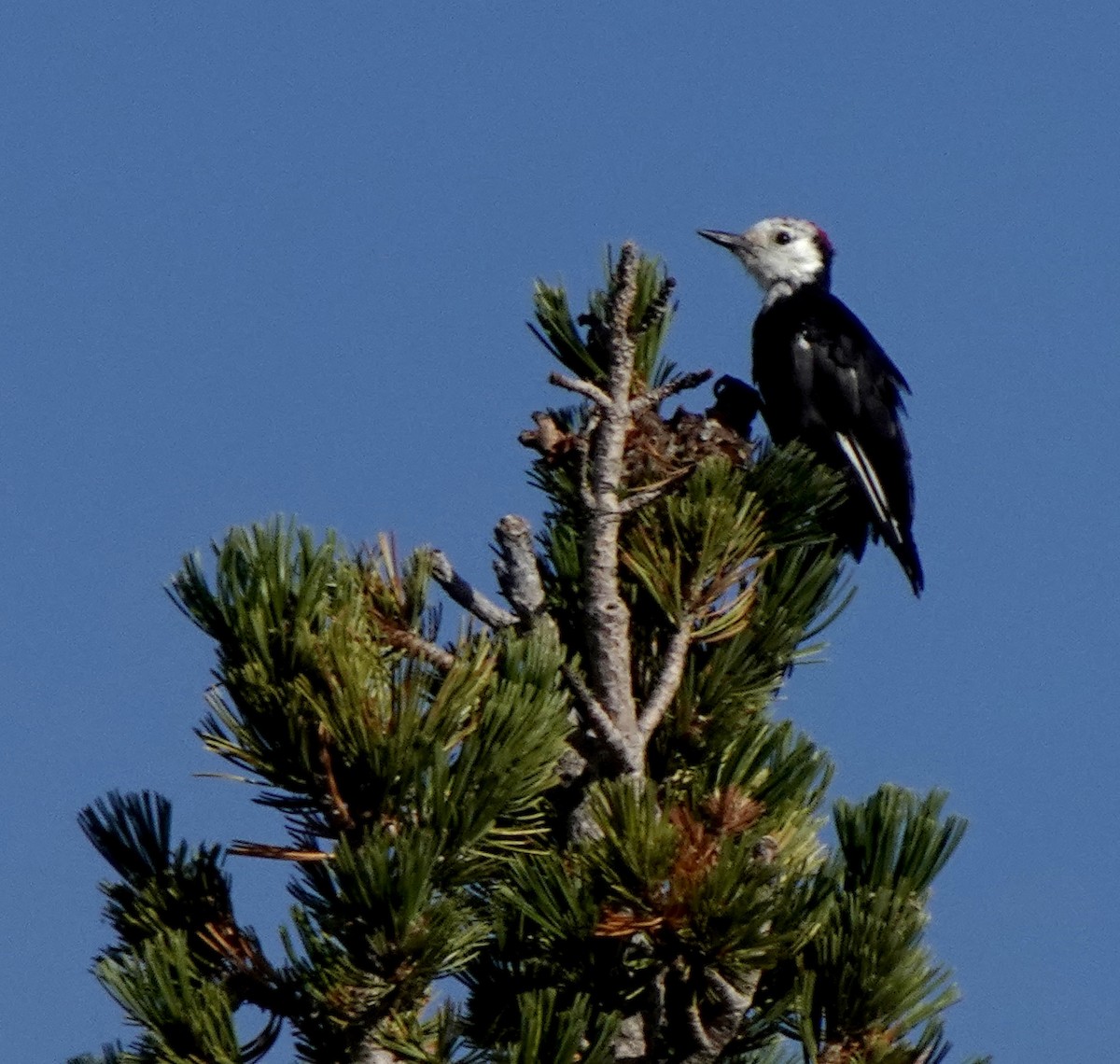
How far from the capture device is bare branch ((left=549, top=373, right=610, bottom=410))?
2.96 meters

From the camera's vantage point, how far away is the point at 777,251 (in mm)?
7516

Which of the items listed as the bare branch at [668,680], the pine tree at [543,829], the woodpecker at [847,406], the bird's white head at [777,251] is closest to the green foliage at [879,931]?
the pine tree at [543,829]

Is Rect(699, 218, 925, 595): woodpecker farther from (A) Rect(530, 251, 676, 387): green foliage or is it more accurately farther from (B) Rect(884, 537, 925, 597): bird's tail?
(A) Rect(530, 251, 676, 387): green foliage

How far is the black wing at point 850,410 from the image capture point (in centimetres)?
589

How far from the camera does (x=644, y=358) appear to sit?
336 centimetres

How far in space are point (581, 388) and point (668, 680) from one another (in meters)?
0.51

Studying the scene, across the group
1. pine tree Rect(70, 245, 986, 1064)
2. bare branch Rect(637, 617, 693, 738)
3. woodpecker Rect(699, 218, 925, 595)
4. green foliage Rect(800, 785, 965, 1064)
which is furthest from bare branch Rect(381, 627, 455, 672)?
woodpecker Rect(699, 218, 925, 595)

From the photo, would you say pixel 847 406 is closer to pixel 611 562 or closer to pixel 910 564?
pixel 910 564

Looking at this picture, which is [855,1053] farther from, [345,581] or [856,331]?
[856,331]

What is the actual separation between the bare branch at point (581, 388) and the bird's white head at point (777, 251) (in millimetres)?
4413

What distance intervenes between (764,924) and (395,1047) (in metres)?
0.54

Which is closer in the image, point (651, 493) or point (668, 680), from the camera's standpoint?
point (668, 680)

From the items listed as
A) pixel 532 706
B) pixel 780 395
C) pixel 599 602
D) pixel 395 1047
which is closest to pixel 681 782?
pixel 599 602

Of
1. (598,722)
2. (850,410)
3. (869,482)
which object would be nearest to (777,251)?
(850,410)
